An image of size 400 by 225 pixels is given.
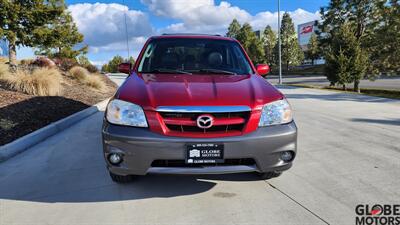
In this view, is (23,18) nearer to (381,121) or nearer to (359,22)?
(381,121)

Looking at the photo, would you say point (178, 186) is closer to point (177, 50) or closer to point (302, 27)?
point (177, 50)

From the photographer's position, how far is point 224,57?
4559 millimetres

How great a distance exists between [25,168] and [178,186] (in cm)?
215

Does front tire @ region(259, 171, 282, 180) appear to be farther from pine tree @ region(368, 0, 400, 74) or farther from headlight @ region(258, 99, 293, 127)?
pine tree @ region(368, 0, 400, 74)

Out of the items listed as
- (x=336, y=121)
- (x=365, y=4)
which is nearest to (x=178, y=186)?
(x=336, y=121)

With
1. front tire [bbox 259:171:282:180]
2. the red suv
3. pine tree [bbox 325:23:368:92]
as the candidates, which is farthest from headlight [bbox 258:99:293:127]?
pine tree [bbox 325:23:368:92]

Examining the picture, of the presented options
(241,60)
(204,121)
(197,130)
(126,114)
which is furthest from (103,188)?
(241,60)

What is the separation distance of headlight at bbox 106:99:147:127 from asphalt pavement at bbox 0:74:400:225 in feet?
2.59

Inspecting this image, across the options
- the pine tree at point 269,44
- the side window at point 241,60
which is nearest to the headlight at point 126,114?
the side window at point 241,60

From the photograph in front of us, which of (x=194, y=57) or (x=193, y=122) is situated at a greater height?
(x=194, y=57)

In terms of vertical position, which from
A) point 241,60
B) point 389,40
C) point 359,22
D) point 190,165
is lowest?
point 190,165

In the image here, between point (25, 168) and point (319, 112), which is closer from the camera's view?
point (25, 168)

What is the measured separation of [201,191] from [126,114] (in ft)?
3.69

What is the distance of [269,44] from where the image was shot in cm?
5659
